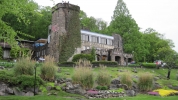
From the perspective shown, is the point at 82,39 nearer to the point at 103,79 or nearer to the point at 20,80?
the point at 103,79

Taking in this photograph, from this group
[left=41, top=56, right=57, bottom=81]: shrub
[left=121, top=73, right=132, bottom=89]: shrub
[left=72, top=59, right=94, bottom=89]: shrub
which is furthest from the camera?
[left=121, top=73, right=132, bottom=89]: shrub

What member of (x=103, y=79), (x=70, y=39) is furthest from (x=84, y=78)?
(x=70, y=39)

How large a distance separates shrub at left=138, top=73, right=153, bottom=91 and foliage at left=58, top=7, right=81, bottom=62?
16252 mm

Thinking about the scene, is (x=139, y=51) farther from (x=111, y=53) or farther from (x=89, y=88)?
(x=89, y=88)

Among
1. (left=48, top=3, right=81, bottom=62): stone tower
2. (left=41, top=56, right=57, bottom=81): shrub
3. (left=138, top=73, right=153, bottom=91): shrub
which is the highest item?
(left=48, top=3, right=81, bottom=62): stone tower

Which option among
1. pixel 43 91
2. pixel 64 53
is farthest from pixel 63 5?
pixel 43 91

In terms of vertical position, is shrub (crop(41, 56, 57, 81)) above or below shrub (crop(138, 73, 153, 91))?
above

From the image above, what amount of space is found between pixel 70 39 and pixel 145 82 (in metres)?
17.4

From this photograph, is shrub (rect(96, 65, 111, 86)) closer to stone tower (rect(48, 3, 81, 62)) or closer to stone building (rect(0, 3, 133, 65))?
stone building (rect(0, 3, 133, 65))

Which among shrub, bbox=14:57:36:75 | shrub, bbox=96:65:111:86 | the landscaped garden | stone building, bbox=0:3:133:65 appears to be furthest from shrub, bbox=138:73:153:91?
stone building, bbox=0:3:133:65

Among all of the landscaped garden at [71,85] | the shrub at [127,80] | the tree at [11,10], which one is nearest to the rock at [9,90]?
the landscaped garden at [71,85]

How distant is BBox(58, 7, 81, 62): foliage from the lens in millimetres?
33531

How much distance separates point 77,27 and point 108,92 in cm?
2056

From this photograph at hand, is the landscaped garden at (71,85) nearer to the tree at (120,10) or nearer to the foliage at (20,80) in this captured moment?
the foliage at (20,80)
